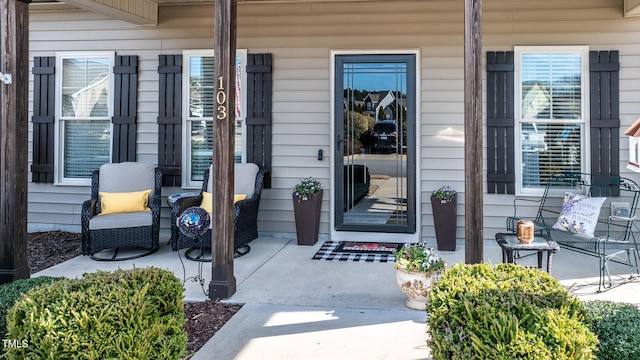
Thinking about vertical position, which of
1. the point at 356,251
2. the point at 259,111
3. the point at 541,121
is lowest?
the point at 356,251

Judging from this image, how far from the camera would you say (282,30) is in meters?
5.50

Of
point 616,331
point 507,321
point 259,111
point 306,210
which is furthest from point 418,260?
point 259,111

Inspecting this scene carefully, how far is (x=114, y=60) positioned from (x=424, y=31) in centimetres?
388

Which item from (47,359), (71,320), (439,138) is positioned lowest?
(47,359)

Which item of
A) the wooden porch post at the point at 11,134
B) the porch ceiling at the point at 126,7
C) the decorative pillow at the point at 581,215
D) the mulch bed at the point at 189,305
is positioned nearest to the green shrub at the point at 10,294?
the mulch bed at the point at 189,305

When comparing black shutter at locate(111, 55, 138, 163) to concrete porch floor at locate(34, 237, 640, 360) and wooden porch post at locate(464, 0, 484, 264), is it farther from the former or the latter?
wooden porch post at locate(464, 0, 484, 264)

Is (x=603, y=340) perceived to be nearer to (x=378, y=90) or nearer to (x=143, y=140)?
(x=378, y=90)

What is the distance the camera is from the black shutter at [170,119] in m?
5.66

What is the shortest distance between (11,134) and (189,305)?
6.27 feet

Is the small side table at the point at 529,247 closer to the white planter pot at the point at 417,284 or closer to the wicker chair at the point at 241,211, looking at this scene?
the white planter pot at the point at 417,284

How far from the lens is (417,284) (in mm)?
3113

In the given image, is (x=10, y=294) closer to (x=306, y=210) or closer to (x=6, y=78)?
(x=6, y=78)

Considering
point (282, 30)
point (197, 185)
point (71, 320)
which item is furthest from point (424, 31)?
point (71, 320)

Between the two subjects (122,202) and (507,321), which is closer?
(507,321)
